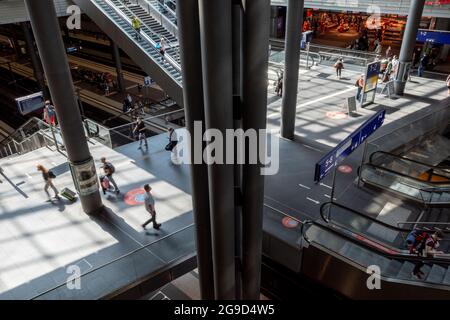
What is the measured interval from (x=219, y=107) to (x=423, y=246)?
19.3 feet

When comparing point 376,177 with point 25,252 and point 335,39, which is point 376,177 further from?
point 335,39

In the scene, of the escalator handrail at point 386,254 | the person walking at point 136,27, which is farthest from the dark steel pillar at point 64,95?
the person walking at point 136,27

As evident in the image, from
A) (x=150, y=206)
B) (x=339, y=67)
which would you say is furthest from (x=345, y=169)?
(x=339, y=67)

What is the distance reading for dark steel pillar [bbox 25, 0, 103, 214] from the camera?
28.1ft

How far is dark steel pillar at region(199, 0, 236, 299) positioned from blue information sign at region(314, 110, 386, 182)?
2476 millimetres

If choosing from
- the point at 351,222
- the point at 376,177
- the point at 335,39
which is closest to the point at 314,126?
the point at 376,177

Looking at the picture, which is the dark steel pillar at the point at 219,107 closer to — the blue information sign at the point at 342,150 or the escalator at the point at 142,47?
the blue information sign at the point at 342,150

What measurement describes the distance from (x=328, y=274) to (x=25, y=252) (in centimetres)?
758

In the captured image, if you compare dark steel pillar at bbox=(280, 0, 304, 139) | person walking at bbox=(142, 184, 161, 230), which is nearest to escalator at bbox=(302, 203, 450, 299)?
person walking at bbox=(142, 184, 161, 230)

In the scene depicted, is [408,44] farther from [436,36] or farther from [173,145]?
[173,145]

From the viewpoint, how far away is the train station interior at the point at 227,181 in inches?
223

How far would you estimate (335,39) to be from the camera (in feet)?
108

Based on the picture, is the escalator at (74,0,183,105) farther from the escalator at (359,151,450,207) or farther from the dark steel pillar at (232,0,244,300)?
the dark steel pillar at (232,0,244,300)

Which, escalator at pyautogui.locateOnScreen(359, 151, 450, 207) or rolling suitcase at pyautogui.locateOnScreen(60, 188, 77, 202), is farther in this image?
rolling suitcase at pyautogui.locateOnScreen(60, 188, 77, 202)
